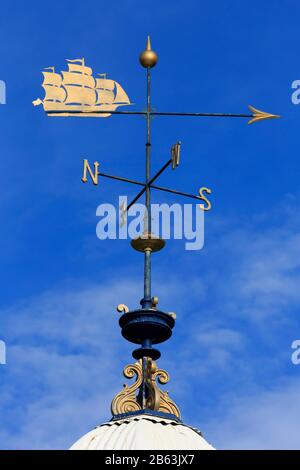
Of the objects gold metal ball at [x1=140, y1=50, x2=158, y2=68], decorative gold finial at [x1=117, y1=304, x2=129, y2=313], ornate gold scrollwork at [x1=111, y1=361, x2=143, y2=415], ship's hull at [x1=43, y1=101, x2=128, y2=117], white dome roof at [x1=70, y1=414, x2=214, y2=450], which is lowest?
white dome roof at [x1=70, y1=414, x2=214, y2=450]

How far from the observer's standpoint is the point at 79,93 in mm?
23609

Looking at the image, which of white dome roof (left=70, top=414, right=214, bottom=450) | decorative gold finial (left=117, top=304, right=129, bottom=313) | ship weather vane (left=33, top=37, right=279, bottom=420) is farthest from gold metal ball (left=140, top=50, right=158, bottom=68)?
white dome roof (left=70, top=414, right=214, bottom=450)

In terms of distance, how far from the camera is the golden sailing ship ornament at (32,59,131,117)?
23.4 metres

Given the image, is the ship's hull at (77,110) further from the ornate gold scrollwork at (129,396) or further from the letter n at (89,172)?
the ornate gold scrollwork at (129,396)

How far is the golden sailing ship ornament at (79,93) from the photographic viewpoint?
2344 cm

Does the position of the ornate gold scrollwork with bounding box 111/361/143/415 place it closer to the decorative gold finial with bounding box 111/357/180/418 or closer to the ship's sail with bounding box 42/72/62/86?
the decorative gold finial with bounding box 111/357/180/418

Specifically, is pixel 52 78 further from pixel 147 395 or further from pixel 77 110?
pixel 147 395

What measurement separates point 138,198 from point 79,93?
2644 mm

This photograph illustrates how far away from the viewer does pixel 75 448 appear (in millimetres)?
19609
